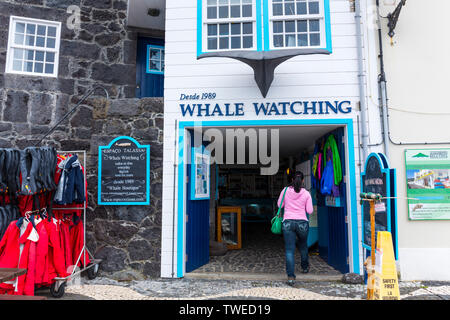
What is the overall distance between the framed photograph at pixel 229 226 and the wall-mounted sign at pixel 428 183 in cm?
409

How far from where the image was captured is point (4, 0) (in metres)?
7.82

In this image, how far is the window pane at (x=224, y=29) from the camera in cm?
603

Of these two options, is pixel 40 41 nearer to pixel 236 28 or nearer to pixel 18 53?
pixel 18 53

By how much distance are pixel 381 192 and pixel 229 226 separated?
463 centimetres

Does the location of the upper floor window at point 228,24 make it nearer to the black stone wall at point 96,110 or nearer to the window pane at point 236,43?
the window pane at point 236,43

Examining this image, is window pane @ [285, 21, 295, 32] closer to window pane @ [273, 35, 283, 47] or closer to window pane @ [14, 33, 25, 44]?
window pane @ [273, 35, 283, 47]

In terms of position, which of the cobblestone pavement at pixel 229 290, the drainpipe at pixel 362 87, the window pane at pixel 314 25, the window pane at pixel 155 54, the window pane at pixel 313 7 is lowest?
the cobblestone pavement at pixel 229 290

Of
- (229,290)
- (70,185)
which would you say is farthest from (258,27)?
(229,290)

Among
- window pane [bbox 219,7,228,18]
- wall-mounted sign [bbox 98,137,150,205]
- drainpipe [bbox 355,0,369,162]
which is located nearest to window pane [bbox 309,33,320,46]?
drainpipe [bbox 355,0,369,162]

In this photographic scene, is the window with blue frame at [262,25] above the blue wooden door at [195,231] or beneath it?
above

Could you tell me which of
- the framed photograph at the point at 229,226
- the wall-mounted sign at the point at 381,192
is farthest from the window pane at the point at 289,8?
the framed photograph at the point at 229,226

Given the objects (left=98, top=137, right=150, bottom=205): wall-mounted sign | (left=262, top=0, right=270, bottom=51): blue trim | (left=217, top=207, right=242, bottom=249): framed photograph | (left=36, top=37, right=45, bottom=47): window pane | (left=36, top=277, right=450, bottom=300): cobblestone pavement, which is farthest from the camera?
(left=217, top=207, right=242, bottom=249): framed photograph

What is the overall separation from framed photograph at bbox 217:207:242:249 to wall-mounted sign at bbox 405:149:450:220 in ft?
13.4

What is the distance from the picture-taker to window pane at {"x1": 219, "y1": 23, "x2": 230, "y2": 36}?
6027 millimetres
